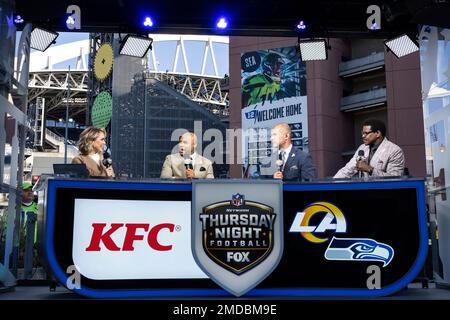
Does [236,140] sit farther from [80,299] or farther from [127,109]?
[127,109]

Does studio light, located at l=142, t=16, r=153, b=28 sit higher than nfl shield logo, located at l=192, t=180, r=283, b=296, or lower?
higher

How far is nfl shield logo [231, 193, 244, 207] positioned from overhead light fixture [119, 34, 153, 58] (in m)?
3.96

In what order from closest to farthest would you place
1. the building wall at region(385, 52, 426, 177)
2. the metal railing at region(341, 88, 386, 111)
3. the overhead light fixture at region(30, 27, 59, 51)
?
the overhead light fixture at region(30, 27, 59, 51) → the building wall at region(385, 52, 426, 177) → the metal railing at region(341, 88, 386, 111)

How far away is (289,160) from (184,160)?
1.19 meters

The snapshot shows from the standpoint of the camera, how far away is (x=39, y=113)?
35.8 metres

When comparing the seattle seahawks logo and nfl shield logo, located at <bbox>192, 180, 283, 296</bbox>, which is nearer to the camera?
nfl shield logo, located at <bbox>192, 180, 283, 296</bbox>

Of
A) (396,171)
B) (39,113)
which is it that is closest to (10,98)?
(396,171)

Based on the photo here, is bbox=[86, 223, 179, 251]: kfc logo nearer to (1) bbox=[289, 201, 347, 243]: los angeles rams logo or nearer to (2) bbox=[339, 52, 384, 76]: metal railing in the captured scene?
(1) bbox=[289, 201, 347, 243]: los angeles rams logo

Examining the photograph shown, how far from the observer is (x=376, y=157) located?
5.68 meters

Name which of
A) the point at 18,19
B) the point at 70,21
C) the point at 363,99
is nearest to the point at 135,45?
the point at 70,21

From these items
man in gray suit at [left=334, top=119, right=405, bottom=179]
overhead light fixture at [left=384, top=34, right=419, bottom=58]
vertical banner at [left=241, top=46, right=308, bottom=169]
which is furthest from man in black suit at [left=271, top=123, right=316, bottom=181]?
vertical banner at [left=241, top=46, right=308, bottom=169]

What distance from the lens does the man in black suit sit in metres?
5.65

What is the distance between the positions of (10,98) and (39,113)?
105 feet

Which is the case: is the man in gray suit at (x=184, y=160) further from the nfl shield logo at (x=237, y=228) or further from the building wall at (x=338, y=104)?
the building wall at (x=338, y=104)
